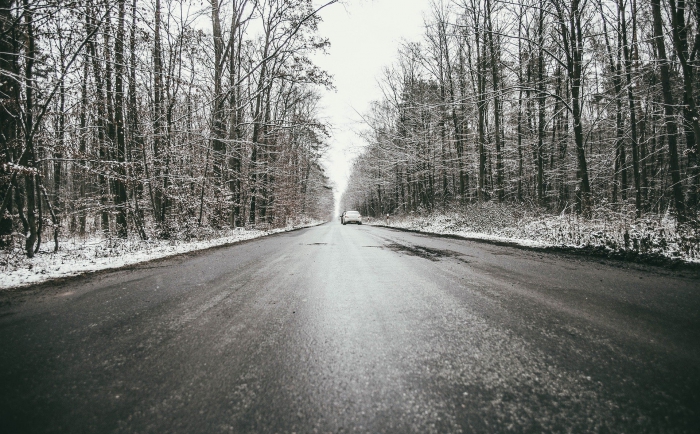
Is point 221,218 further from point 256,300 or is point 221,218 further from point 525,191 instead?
point 525,191

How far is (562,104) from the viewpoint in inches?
527

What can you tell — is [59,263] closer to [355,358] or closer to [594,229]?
[355,358]

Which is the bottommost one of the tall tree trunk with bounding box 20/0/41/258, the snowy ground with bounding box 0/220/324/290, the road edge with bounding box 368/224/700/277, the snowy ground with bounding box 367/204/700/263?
the snowy ground with bounding box 0/220/324/290

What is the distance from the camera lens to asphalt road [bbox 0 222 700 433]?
3.83 ft

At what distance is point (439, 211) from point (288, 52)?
13.2m

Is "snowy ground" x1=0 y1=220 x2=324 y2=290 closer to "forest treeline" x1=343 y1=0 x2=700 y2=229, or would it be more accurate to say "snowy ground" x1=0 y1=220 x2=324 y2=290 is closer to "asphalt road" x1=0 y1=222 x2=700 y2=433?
"asphalt road" x1=0 y1=222 x2=700 y2=433

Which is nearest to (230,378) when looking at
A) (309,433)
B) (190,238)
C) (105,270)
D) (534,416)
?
(309,433)

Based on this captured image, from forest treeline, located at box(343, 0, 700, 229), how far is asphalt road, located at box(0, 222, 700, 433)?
5.96 metres

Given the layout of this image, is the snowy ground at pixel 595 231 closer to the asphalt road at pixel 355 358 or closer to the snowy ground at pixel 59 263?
the asphalt road at pixel 355 358

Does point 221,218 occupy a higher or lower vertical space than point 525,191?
lower

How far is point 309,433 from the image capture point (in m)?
1.09

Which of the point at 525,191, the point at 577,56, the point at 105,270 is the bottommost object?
the point at 105,270

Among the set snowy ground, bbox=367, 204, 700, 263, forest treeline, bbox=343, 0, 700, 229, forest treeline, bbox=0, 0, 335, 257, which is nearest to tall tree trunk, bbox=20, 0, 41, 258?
forest treeline, bbox=0, 0, 335, 257

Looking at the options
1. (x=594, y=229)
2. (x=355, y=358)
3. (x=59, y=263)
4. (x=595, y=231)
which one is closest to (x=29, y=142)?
(x=59, y=263)
